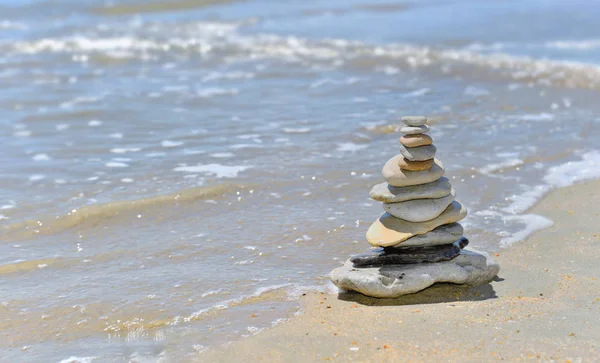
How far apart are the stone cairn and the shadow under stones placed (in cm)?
6

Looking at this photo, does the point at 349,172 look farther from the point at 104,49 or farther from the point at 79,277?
the point at 104,49

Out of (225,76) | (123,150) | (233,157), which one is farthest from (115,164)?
(225,76)

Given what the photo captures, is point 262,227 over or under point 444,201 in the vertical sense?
under

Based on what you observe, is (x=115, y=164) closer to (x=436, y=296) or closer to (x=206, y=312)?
(x=206, y=312)

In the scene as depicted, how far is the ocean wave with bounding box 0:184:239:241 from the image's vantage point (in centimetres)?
775

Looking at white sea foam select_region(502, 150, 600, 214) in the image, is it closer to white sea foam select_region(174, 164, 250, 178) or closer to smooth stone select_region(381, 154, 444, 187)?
smooth stone select_region(381, 154, 444, 187)

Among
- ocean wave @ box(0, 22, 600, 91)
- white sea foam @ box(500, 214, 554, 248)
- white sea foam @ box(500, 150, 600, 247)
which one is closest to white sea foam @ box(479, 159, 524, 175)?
white sea foam @ box(500, 150, 600, 247)

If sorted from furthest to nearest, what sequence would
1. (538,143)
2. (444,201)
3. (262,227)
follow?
(538,143), (262,227), (444,201)

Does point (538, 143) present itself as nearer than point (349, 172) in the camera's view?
No

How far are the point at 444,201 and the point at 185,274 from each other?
214 centimetres

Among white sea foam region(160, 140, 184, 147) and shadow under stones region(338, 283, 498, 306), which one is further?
white sea foam region(160, 140, 184, 147)

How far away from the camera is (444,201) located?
240 inches

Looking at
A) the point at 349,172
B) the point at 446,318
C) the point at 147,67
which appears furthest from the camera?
the point at 147,67

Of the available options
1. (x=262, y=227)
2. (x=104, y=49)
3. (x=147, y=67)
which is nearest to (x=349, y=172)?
(x=262, y=227)
